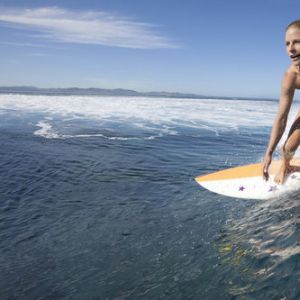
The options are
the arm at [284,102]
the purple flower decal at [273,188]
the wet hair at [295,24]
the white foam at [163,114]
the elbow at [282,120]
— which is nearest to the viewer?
the wet hair at [295,24]

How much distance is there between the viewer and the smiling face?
410 centimetres

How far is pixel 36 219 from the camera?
318 inches

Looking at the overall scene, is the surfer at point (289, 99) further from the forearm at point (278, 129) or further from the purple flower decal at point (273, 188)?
the purple flower decal at point (273, 188)

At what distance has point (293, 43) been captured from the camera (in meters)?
4.18

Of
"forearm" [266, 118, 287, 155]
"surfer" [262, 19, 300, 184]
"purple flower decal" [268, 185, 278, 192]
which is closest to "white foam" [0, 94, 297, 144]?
"purple flower decal" [268, 185, 278, 192]

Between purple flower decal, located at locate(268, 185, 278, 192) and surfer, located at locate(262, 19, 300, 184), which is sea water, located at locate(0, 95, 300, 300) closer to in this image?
purple flower decal, located at locate(268, 185, 278, 192)

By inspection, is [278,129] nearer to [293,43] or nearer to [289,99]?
[289,99]

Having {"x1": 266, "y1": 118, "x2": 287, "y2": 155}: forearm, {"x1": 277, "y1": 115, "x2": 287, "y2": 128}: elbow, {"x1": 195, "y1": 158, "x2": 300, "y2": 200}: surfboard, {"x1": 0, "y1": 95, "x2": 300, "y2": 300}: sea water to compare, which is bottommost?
{"x1": 0, "y1": 95, "x2": 300, "y2": 300}: sea water

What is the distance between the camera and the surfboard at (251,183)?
6.65 metres

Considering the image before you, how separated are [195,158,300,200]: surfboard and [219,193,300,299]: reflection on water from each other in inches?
8.9

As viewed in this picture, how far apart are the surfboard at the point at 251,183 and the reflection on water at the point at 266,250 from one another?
227 mm

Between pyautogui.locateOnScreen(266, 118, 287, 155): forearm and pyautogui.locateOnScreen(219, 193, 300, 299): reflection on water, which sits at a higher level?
pyautogui.locateOnScreen(266, 118, 287, 155): forearm

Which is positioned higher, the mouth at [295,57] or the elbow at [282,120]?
the mouth at [295,57]

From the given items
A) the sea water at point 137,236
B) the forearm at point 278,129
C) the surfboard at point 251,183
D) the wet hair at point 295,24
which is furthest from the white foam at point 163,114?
the wet hair at point 295,24
